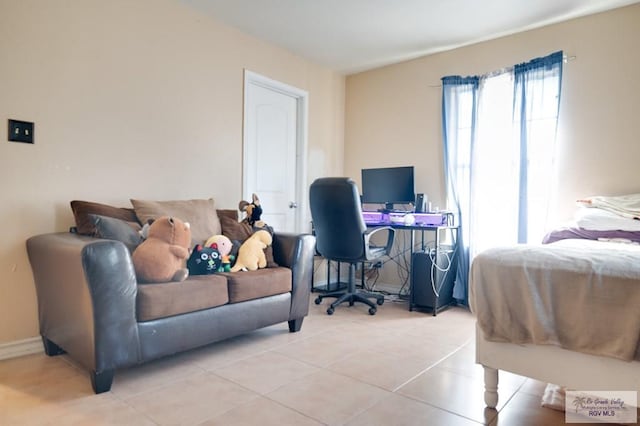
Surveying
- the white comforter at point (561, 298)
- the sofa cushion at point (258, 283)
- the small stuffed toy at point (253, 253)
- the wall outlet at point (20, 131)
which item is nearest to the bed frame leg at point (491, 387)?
the white comforter at point (561, 298)

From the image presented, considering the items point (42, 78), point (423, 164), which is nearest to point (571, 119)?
point (423, 164)

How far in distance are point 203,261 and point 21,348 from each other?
3.60 ft

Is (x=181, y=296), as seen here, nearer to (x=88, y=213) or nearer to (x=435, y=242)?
(x=88, y=213)

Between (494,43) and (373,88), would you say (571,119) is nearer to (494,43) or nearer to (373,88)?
(494,43)

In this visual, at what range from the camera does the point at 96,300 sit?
1.69 metres

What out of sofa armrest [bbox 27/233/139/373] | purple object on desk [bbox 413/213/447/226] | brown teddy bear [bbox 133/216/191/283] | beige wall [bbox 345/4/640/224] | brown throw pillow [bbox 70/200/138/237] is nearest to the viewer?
sofa armrest [bbox 27/233/139/373]

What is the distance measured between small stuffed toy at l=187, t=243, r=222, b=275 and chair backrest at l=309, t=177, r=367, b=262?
1087 mm

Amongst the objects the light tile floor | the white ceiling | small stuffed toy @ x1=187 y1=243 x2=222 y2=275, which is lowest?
the light tile floor

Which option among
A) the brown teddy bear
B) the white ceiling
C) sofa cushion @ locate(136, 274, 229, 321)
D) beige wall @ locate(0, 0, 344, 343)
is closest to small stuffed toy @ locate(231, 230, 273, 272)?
sofa cushion @ locate(136, 274, 229, 321)

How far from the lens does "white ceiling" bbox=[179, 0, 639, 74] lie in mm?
2906

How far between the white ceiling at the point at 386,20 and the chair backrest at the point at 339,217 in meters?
1.30

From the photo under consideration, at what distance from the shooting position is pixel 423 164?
3.92 meters

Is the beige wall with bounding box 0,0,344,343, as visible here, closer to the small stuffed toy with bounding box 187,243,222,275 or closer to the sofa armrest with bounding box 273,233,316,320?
the small stuffed toy with bounding box 187,243,222,275

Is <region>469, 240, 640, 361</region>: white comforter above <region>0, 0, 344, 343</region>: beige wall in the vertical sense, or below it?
below
